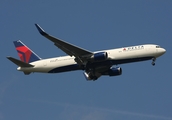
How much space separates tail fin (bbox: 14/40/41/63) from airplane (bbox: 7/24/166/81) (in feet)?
5.13

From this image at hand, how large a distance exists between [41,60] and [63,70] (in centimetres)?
488

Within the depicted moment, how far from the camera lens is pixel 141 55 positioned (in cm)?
6072

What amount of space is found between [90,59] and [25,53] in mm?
14069

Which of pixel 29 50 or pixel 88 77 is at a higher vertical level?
pixel 29 50

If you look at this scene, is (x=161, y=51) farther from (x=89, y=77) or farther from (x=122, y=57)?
(x=89, y=77)

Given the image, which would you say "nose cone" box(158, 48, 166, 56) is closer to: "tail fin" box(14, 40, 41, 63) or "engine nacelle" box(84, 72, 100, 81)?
"engine nacelle" box(84, 72, 100, 81)

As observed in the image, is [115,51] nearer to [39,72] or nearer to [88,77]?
[88,77]

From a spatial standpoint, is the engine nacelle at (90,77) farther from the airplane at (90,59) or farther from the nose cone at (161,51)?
the nose cone at (161,51)

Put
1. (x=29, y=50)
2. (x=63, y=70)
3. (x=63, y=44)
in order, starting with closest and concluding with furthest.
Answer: (x=63, y=44) → (x=63, y=70) → (x=29, y=50)

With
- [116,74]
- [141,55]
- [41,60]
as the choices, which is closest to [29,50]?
[41,60]

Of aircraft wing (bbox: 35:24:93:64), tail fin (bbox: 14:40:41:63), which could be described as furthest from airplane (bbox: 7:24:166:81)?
tail fin (bbox: 14:40:41:63)

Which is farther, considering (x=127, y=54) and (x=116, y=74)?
(x=116, y=74)

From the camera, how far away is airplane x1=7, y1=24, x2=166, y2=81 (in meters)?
60.6

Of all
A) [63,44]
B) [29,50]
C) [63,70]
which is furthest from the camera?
[29,50]
